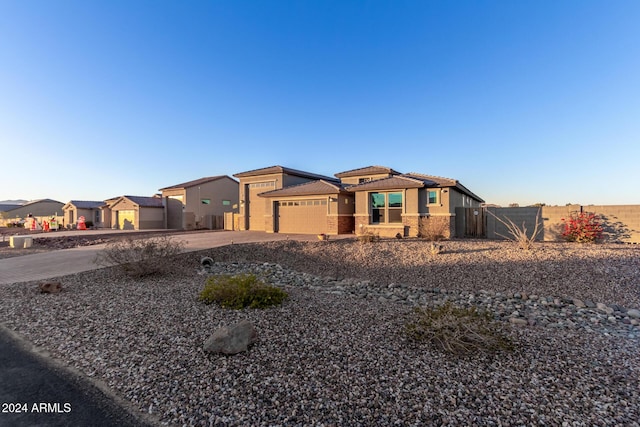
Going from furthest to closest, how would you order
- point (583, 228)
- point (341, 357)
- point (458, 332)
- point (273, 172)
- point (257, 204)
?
point (257, 204) < point (273, 172) < point (583, 228) < point (458, 332) < point (341, 357)

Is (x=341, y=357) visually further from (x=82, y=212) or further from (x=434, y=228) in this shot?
(x=82, y=212)

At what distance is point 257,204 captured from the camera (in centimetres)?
2281

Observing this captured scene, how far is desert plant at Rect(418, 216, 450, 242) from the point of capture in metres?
13.4

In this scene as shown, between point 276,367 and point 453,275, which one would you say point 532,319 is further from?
point 276,367

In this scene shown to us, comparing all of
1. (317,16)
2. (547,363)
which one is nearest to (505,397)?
(547,363)

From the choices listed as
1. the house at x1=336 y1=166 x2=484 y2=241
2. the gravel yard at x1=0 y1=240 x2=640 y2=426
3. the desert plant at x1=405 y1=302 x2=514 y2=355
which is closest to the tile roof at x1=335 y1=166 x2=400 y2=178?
the house at x1=336 y1=166 x2=484 y2=241

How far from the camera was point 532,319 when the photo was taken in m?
5.70

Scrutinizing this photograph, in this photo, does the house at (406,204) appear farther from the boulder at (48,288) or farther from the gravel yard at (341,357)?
the boulder at (48,288)

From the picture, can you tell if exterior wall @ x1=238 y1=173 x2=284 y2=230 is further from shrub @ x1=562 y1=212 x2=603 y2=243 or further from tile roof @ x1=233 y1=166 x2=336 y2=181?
shrub @ x1=562 y1=212 x2=603 y2=243

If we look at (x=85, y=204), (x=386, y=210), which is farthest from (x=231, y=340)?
(x=85, y=204)

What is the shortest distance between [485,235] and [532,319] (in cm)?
1138

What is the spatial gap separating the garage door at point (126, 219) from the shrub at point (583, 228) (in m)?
32.6

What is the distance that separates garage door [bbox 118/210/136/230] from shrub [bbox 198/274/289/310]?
87.4 ft

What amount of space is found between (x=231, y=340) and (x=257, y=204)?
19873mm
